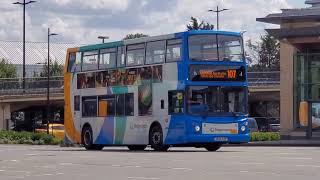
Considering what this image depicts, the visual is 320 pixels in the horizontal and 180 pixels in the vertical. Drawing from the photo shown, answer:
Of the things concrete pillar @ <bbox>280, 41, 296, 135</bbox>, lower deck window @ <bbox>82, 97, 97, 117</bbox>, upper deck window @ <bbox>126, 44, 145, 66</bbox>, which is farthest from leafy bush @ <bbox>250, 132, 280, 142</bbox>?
upper deck window @ <bbox>126, 44, 145, 66</bbox>

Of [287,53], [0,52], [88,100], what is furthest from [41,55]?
[88,100]

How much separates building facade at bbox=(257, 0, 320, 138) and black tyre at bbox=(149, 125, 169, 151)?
14.2 meters

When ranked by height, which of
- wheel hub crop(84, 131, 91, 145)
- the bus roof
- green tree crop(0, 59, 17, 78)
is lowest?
wheel hub crop(84, 131, 91, 145)

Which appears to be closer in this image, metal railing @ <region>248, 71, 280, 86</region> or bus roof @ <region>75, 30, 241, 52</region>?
bus roof @ <region>75, 30, 241, 52</region>

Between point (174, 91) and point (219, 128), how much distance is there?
6.89 ft

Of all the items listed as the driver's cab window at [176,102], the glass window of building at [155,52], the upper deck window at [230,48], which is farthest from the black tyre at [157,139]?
the upper deck window at [230,48]

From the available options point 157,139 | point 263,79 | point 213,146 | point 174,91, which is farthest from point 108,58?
point 263,79

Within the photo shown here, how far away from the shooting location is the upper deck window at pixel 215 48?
2916 centimetres

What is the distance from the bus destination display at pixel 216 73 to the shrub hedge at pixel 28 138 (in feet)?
79.4

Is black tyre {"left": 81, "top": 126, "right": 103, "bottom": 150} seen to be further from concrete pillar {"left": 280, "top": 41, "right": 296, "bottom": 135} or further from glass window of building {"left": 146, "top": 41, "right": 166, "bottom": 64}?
concrete pillar {"left": 280, "top": 41, "right": 296, "bottom": 135}

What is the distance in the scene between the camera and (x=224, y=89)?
2952 centimetres

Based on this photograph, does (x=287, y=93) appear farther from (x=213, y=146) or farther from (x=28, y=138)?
(x=28, y=138)

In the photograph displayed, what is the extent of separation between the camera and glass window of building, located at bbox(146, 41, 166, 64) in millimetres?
30234

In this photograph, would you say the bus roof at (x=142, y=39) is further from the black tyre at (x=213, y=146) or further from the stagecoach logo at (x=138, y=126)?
the black tyre at (x=213, y=146)
